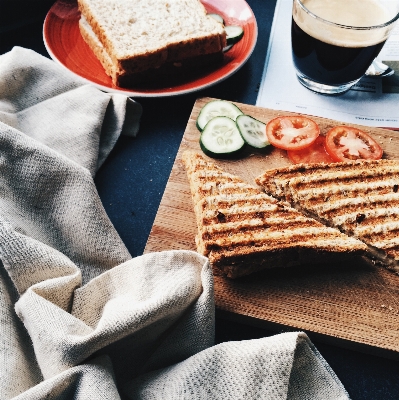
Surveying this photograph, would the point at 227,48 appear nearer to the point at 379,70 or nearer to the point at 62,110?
the point at 379,70

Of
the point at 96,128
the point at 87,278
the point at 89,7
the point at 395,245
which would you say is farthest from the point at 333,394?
the point at 89,7

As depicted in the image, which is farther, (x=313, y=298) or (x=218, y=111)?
(x=218, y=111)

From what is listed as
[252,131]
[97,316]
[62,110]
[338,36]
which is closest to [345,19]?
[338,36]

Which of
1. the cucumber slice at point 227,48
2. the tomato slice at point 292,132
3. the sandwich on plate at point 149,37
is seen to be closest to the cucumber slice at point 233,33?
the cucumber slice at point 227,48

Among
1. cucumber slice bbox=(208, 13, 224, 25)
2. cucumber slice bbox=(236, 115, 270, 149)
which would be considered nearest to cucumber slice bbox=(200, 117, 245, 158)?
cucumber slice bbox=(236, 115, 270, 149)

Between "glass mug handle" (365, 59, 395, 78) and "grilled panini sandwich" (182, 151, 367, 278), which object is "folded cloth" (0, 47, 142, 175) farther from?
"glass mug handle" (365, 59, 395, 78)

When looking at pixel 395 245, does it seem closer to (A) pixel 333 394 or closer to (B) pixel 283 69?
(A) pixel 333 394
